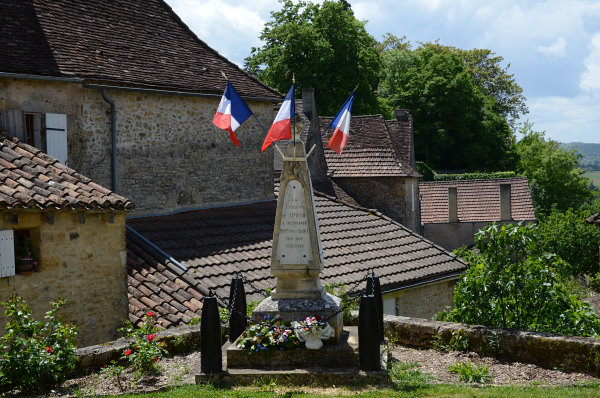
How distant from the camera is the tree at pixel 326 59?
39438 mm

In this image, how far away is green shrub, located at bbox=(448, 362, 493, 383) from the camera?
7.66 metres

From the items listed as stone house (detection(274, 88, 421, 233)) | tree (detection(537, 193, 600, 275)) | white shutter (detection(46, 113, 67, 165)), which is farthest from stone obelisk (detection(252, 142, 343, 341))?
tree (detection(537, 193, 600, 275))

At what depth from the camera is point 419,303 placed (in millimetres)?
16969

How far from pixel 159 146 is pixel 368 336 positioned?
991 cm

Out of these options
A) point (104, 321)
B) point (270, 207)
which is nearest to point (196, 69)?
point (270, 207)

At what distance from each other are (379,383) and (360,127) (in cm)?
2373

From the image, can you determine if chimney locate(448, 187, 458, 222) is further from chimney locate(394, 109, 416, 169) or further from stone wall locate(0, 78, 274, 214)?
stone wall locate(0, 78, 274, 214)

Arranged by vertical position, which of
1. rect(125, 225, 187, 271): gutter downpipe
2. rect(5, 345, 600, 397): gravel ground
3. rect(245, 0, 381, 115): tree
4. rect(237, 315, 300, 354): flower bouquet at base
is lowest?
rect(5, 345, 600, 397): gravel ground

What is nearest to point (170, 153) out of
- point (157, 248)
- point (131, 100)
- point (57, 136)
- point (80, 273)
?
point (131, 100)

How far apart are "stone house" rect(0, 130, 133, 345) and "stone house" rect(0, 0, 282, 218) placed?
1.73 metres

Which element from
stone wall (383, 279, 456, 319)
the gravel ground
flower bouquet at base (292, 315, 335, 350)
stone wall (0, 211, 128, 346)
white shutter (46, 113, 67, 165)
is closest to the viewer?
the gravel ground

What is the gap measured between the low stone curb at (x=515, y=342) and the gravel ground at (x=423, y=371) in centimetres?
12

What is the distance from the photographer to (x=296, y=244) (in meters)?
8.19

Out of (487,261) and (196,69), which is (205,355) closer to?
(487,261)
